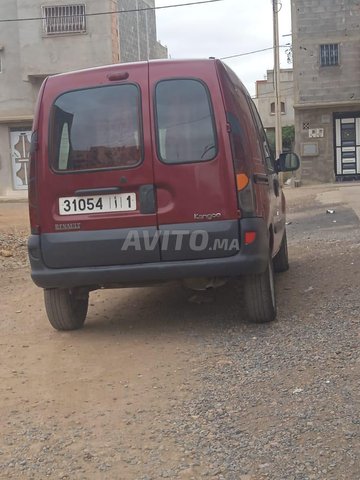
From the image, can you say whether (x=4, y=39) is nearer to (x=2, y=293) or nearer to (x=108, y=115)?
(x=2, y=293)

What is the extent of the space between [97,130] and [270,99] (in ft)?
167

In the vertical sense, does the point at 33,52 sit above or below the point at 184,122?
above

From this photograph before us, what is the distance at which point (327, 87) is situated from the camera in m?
24.0

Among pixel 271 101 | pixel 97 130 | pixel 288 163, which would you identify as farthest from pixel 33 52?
pixel 271 101

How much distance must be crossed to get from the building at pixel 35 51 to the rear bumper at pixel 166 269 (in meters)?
20.1

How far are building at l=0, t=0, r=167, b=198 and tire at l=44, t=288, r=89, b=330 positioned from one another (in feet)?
64.2

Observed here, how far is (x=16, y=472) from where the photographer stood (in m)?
3.11

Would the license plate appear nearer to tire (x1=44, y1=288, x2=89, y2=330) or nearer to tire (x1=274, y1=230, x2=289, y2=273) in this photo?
tire (x1=44, y1=288, x2=89, y2=330)

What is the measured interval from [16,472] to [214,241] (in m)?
2.28

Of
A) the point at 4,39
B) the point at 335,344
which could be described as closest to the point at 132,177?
the point at 335,344

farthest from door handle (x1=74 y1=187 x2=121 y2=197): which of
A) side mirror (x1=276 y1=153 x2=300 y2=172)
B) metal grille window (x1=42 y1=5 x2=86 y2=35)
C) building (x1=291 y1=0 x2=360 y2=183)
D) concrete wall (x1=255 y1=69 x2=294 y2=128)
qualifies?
concrete wall (x1=255 y1=69 x2=294 y2=128)

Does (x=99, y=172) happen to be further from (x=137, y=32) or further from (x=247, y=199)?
(x=137, y=32)

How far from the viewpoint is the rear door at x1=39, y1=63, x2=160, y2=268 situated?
4.84 meters

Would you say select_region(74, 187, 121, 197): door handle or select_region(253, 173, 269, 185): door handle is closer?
select_region(74, 187, 121, 197): door handle
